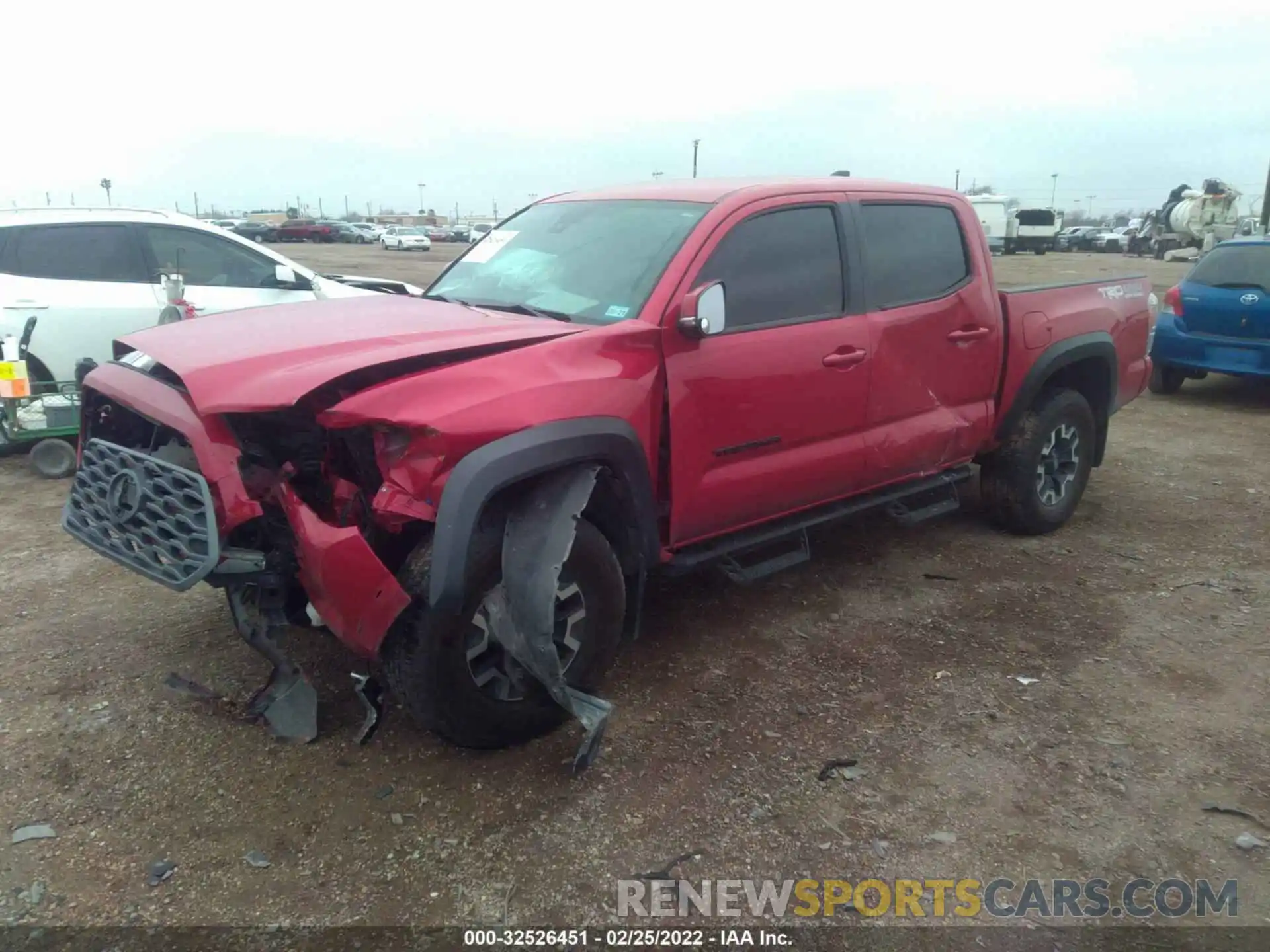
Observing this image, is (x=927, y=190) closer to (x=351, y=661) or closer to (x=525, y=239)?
(x=525, y=239)

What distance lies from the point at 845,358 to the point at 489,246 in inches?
68.0

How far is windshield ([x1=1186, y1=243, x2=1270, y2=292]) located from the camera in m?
8.75

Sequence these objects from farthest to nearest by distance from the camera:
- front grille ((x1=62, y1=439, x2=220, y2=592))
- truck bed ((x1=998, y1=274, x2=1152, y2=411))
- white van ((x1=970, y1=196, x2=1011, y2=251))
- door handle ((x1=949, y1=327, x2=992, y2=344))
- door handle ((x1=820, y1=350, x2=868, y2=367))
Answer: white van ((x1=970, y1=196, x2=1011, y2=251)) → truck bed ((x1=998, y1=274, x2=1152, y2=411)) → door handle ((x1=949, y1=327, x2=992, y2=344)) → door handle ((x1=820, y1=350, x2=868, y2=367)) → front grille ((x1=62, y1=439, x2=220, y2=592))

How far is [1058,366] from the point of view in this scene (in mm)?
5137

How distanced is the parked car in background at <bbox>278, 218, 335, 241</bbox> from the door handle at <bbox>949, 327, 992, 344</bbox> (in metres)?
53.1

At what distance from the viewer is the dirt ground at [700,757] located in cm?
277

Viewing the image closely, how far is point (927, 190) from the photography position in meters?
4.79

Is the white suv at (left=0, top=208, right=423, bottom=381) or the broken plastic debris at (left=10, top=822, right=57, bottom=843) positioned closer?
the broken plastic debris at (left=10, top=822, right=57, bottom=843)

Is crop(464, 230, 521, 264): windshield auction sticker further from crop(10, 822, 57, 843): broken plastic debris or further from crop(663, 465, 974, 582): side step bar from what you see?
crop(10, 822, 57, 843): broken plastic debris

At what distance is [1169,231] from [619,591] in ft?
134

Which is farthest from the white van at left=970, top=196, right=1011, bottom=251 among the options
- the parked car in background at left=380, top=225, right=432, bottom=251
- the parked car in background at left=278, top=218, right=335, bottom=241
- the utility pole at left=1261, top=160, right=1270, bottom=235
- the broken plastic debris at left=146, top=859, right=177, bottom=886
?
the broken plastic debris at left=146, top=859, right=177, bottom=886

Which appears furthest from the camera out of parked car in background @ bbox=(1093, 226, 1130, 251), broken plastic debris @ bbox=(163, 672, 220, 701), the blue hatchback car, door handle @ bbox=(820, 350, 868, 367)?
parked car in background @ bbox=(1093, 226, 1130, 251)

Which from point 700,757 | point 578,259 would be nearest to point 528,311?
point 578,259

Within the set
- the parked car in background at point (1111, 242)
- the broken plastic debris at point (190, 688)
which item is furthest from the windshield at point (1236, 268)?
the parked car in background at point (1111, 242)
